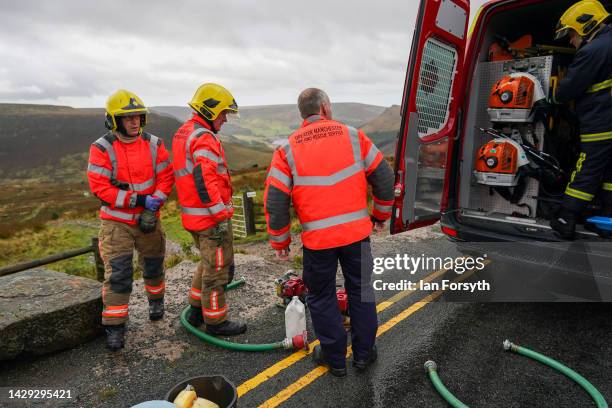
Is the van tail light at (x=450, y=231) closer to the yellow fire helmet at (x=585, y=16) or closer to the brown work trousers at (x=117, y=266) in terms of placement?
the yellow fire helmet at (x=585, y=16)

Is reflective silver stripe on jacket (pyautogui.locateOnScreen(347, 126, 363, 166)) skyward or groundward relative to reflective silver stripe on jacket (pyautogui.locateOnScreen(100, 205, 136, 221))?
skyward

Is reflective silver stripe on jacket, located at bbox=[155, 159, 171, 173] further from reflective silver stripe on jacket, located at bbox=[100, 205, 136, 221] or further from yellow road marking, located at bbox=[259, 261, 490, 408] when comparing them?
yellow road marking, located at bbox=[259, 261, 490, 408]

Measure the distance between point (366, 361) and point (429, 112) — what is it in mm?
2490

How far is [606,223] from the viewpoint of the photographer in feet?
11.3

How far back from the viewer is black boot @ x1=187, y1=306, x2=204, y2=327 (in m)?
3.99

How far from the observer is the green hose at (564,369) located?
263 centimetres

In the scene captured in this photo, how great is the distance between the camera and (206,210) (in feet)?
11.7

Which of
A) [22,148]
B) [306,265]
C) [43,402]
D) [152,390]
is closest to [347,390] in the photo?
[306,265]

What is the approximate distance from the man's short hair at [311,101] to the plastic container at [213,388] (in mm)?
1872

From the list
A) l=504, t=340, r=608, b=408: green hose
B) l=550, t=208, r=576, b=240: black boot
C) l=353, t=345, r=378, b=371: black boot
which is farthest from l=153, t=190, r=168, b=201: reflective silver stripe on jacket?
l=550, t=208, r=576, b=240: black boot

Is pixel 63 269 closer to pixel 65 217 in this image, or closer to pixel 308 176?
pixel 308 176

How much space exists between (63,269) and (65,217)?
36.4 feet

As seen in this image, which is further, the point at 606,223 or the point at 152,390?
the point at 606,223

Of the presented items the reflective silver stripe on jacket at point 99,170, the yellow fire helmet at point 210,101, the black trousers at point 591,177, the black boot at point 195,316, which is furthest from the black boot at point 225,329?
the black trousers at point 591,177
